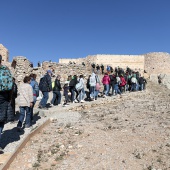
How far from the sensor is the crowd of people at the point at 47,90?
A: 4906 mm

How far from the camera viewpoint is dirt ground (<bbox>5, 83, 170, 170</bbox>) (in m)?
4.87

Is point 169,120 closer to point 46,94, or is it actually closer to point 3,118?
point 46,94

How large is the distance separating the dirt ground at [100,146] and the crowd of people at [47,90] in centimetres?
86

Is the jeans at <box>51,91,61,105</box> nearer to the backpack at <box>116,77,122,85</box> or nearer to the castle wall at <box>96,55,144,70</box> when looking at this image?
the backpack at <box>116,77,122,85</box>

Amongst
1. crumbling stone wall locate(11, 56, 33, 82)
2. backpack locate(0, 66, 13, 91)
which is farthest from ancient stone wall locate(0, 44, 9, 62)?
backpack locate(0, 66, 13, 91)

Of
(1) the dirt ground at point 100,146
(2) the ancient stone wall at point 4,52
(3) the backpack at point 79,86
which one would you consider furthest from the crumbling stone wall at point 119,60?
(1) the dirt ground at point 100,146

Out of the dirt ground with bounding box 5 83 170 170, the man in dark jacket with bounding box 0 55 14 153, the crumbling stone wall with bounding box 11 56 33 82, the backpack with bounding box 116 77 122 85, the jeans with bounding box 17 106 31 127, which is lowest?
the dirt ground with bounding box 5 83 170 170

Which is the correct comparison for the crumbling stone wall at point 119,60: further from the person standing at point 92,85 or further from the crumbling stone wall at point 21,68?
the person standing at point 92,85

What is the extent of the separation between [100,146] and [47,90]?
4504mm

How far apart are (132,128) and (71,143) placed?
7.77ft

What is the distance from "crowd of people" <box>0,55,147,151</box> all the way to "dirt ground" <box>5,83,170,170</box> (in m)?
0.86

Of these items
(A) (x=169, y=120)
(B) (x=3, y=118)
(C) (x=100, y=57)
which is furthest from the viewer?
(C) (x=100, y=57)

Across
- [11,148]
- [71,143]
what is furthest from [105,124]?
[11,148]

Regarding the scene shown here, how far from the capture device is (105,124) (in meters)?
8.12
